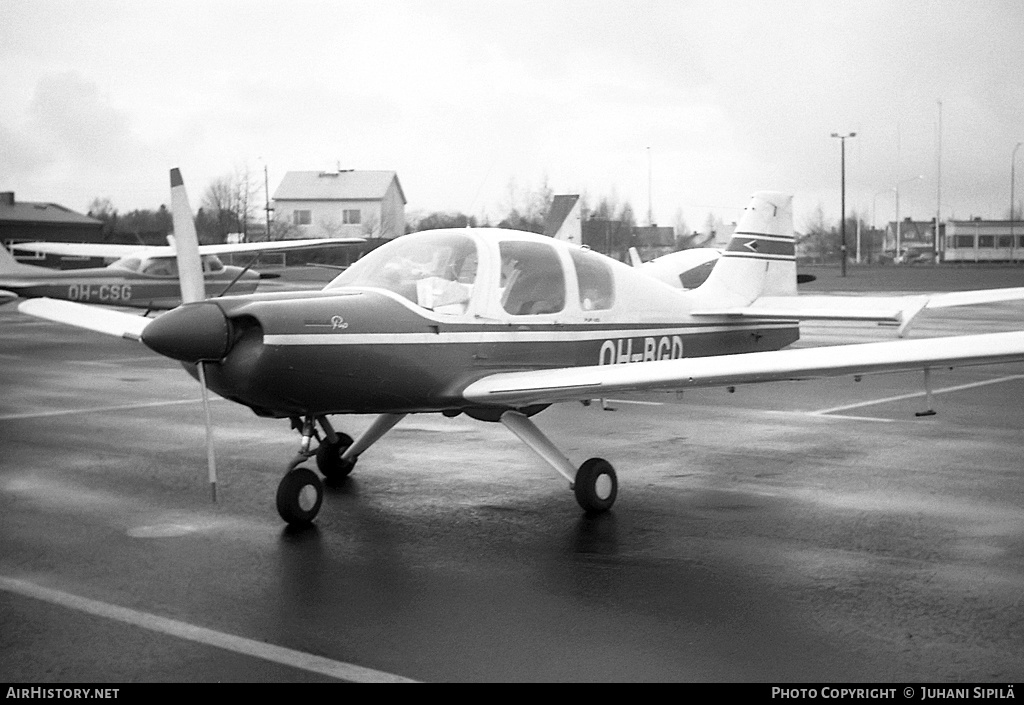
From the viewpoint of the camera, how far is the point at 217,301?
6.45 meters

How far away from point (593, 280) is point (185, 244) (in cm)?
295

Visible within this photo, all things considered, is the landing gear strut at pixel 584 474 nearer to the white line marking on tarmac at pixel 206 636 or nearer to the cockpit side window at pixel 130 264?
the white line marking on tarmac at pixel 206 636

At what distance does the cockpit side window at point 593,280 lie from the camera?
8094 millimetres

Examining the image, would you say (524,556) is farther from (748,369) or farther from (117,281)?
(117,281)

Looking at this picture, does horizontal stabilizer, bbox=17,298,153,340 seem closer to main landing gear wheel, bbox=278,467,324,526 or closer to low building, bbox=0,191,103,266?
main landing gear wheel, bbox=278,467,324,526

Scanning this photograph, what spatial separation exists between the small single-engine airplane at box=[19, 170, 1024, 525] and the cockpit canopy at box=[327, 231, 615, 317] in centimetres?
1

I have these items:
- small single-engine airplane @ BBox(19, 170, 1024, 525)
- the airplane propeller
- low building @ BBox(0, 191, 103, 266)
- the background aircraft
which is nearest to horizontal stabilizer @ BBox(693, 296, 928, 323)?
small single-engine airplane @ BBox(19, 170, 1024, 525)

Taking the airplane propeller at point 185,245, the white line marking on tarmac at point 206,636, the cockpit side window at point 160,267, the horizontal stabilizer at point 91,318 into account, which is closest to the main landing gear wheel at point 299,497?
the airplane propeller at point 185,245

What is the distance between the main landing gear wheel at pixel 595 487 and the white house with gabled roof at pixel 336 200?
68214 millimetres

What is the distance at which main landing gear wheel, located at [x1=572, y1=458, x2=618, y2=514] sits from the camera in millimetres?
7160

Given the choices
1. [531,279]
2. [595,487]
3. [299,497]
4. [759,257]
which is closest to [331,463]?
[299,497]

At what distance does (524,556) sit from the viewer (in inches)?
244

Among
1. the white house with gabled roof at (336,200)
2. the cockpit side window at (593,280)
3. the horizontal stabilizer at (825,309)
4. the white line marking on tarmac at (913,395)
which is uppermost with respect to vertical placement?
the white house with gabled roof at (336,200)
